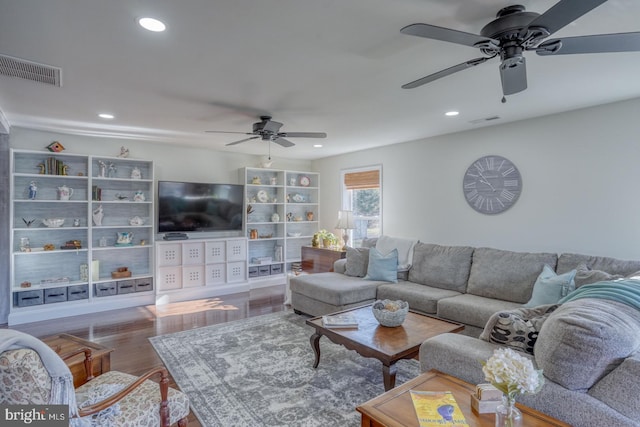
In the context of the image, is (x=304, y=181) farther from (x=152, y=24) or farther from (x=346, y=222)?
(x=152, y=24)

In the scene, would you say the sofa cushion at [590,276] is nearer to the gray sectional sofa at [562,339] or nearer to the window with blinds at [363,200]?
the gray sectional sofa at [562,339]

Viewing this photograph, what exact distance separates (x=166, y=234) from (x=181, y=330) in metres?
2.01

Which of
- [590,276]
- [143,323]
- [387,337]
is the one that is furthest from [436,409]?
[143,323]

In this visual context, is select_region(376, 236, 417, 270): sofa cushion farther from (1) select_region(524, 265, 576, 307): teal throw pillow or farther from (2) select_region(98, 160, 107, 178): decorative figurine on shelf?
(2) select_region(98, 160, 107, 178): decorative figurine on shelf

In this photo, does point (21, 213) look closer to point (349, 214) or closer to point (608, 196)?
point (349, 214)

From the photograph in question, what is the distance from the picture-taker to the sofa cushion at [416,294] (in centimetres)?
363

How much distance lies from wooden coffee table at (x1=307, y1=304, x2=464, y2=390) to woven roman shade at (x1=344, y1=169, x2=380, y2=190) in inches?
119

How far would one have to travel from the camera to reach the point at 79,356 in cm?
204

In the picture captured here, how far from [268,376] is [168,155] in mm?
4167

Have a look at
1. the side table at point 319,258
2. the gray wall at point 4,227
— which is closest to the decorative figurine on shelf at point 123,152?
the gray wall at point 4,227

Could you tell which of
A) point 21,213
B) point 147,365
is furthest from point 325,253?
point 21,213

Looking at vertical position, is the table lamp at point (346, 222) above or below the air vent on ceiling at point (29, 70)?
below

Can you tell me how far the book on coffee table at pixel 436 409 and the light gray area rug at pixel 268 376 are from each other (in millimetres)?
852

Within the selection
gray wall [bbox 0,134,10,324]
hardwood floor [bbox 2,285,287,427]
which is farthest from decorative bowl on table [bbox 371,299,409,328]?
gray wall [bbox 0,134,10,324]
